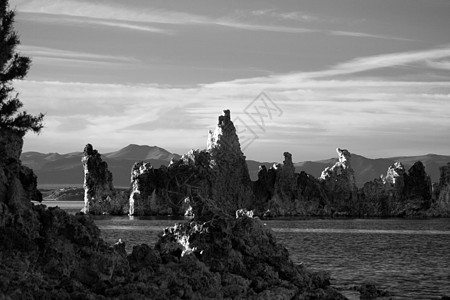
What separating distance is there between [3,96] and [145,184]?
147979mm

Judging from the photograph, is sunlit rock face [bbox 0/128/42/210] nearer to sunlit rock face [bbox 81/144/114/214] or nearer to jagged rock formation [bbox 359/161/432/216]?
sunlit rock face [bbox 81/144/114/214]

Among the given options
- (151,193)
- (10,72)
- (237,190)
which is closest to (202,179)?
(237,190)

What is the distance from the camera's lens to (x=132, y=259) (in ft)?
127

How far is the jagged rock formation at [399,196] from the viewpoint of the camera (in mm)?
194750

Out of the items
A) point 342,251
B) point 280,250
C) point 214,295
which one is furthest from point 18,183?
point 342,251

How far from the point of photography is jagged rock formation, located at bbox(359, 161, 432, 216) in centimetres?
19475

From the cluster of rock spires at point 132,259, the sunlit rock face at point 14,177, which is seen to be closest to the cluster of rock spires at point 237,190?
the cluster of rock spires at point 132,259

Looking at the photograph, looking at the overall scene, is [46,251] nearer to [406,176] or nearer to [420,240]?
[420,240]

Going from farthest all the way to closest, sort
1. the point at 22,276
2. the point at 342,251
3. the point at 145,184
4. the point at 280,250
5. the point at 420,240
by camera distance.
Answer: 1. the point at 145,184
2. the point at 420,240
3. the point at 342,251
4. the point at 280,250
5. the point at 22,276

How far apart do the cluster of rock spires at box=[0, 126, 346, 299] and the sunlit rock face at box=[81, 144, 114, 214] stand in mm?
145343

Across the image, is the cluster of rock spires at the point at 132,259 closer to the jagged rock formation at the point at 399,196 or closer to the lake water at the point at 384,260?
the lake water at the point at 384,260

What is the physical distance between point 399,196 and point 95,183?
78.5m

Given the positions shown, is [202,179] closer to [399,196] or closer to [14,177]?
[399,196]

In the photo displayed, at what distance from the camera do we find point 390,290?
45125 mm
